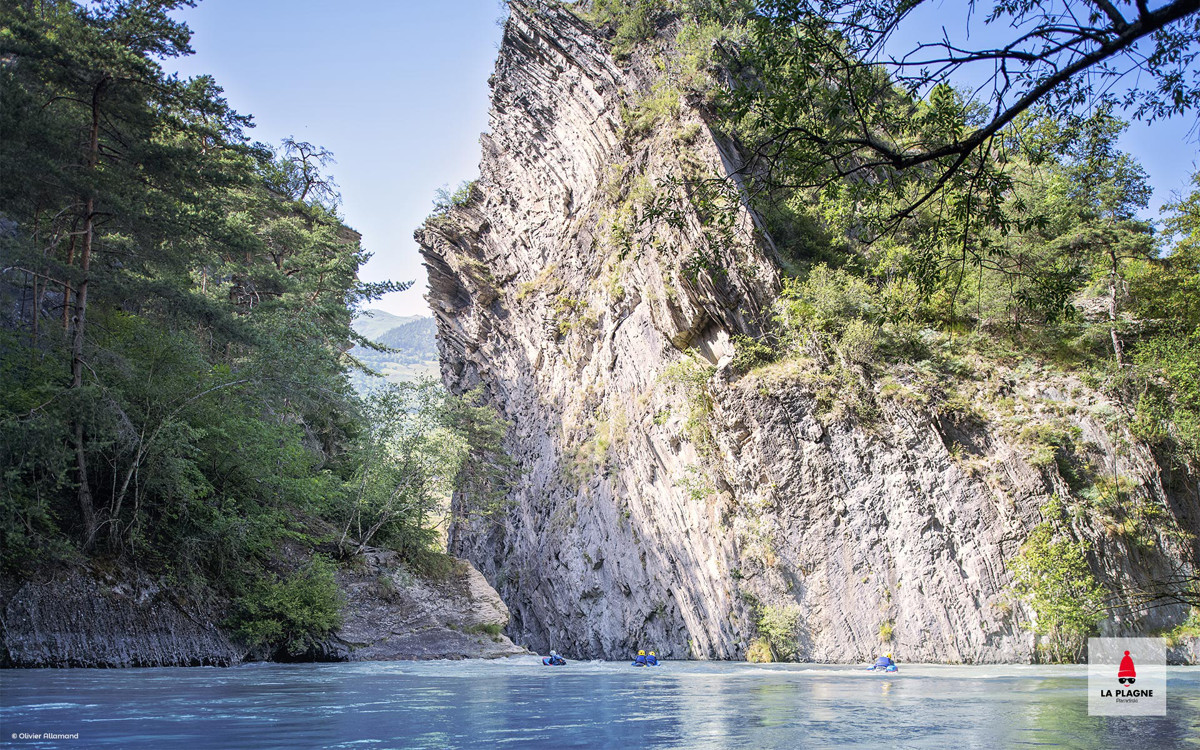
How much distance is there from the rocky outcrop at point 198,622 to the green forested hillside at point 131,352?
1.69ft

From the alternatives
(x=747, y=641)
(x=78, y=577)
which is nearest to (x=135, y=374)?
(x=78, y=577)

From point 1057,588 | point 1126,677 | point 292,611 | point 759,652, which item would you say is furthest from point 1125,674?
point 292,611

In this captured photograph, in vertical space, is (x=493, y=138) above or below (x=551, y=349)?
above

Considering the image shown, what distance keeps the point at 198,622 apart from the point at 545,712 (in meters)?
10.2

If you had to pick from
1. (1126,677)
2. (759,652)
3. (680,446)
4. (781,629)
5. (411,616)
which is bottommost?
(759,652)

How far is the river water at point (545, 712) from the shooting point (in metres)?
6.31

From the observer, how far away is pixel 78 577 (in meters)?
13.4

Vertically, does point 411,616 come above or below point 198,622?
below

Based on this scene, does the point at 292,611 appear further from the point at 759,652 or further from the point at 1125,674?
the point at 1125,674

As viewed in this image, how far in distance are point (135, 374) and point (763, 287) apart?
1849 centimetres

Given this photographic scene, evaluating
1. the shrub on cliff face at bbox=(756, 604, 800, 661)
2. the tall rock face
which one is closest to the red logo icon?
the tall rock face

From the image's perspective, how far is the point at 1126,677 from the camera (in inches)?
510

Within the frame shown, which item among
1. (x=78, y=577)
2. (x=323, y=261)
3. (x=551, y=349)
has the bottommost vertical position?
(x=78, y=577)

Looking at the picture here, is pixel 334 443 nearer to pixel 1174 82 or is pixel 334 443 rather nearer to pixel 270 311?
pixel 270 311
